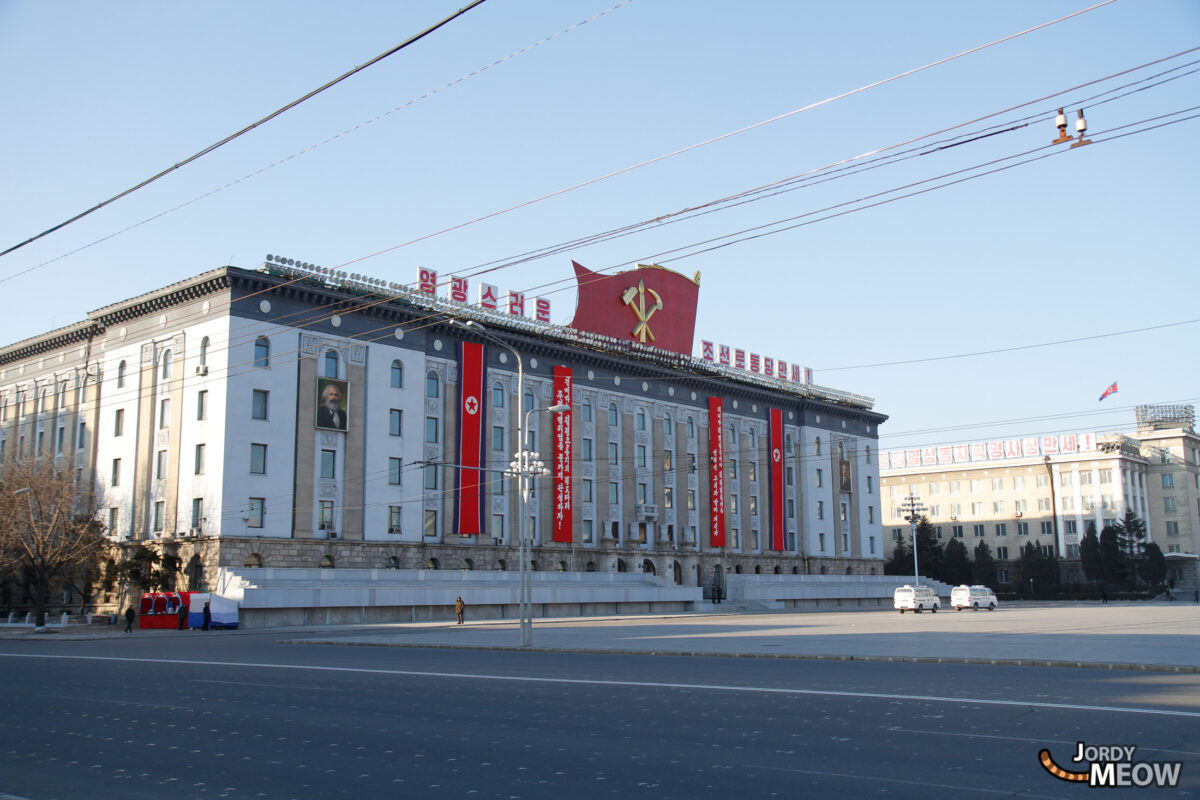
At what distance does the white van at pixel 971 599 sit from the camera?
6506 centimetres

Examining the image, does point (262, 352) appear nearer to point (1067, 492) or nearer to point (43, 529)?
point (43, 529)

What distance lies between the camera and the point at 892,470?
135875mm

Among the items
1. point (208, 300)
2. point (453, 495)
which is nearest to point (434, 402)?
point (453, 495)

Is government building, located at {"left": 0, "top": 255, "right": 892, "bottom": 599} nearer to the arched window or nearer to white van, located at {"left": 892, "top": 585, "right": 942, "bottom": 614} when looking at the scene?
the arched window

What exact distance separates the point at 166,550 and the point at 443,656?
3390 centimetres

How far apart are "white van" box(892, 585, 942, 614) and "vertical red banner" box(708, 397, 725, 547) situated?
1977cm

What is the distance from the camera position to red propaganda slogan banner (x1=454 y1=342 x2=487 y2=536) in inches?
2430

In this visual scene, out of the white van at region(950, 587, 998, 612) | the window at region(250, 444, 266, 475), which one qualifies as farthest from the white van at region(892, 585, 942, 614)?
the window at region(250, 444, 266, 475)

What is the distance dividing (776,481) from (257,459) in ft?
156

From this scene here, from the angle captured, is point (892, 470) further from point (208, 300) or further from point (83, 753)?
point (83, 753)

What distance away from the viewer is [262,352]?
5388cm

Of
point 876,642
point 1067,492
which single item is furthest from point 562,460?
point 1067,492

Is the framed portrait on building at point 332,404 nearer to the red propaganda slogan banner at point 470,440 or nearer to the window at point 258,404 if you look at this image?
the window at point 258,404

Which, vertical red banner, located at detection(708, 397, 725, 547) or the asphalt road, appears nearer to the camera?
the asphalt road
